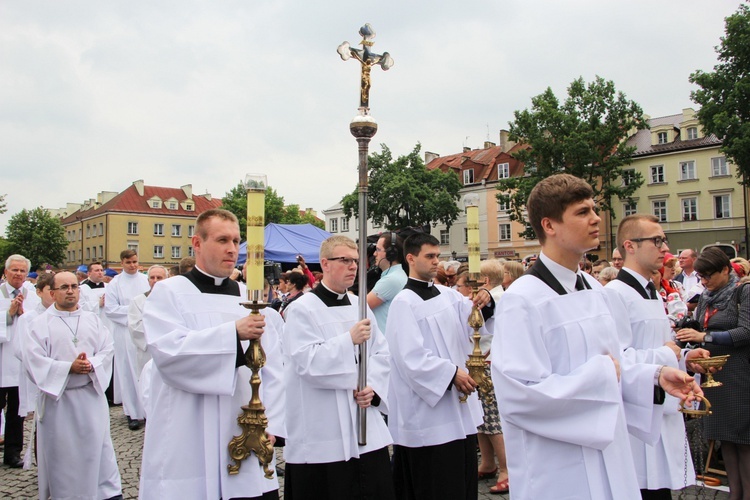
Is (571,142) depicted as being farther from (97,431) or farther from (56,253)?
(56,253)

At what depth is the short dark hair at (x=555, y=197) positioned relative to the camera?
2.94 metres

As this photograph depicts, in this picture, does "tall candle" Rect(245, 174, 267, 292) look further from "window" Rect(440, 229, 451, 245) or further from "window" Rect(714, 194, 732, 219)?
"window" Rect(440, 229, 451, 245)

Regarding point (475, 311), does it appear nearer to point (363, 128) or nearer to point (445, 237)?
point (363, 128)

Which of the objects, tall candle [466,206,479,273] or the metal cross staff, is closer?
the metal cross staff

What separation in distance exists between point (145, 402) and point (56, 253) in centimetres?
6589

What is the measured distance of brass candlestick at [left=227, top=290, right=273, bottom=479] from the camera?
10.7ft

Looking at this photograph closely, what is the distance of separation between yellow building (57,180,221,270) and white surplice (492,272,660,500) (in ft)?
245

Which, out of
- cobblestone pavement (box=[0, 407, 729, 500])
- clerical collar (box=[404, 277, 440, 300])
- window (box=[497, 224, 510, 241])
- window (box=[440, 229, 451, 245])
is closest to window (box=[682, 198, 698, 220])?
window (box=[497, 224, 510, 241])

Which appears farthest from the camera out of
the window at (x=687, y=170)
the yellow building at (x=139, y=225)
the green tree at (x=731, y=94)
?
the yellow building at (x=139, y=225)

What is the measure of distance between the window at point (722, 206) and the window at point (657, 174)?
430 cm

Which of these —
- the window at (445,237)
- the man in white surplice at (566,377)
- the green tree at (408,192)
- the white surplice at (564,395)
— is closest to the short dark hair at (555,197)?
the man in white surplice at (566,377)

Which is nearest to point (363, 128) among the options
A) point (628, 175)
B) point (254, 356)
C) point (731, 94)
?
point (254, 356)

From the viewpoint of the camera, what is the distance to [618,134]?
4106 centimetres

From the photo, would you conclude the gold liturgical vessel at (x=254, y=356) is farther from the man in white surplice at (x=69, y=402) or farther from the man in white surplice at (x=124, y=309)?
the man in white surplice at (x=124, y=309)
